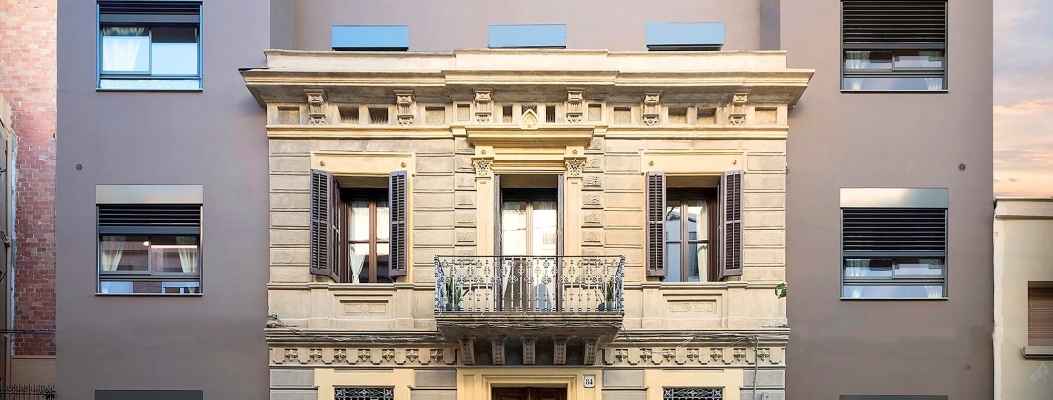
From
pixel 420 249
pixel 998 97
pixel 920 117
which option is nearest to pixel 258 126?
pixel 420 249

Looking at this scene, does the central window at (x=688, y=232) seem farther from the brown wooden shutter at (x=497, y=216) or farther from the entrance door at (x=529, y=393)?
the brown wooden shutter at (x=497, y=216)

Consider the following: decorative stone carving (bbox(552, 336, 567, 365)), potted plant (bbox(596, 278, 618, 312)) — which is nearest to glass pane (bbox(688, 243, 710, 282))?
potted plant (bbox(596, 278, 618, 312))

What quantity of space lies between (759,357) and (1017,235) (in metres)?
4.59

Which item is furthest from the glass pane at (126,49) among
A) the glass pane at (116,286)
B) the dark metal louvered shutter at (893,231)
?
the dark metal louvered shutter at (893,231)

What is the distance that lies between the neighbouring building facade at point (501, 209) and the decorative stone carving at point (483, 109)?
62mm

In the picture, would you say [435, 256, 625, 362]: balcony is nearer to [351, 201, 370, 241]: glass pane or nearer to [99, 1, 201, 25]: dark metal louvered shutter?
[351, 201, 370, 241]: glass pane

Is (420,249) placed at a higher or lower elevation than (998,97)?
lower

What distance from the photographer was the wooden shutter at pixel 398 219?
14.2 metres

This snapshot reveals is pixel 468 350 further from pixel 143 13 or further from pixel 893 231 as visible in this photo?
pixel 143 13

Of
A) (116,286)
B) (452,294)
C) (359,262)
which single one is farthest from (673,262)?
(116,286)

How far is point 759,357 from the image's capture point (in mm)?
14258

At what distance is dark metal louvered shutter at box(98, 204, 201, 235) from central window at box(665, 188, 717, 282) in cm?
749

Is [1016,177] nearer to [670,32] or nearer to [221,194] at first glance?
[670,32]

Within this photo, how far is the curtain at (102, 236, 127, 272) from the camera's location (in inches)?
571
